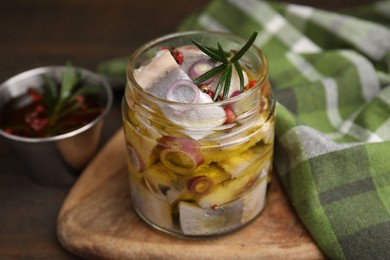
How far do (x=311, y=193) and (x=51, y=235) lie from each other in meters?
0.60

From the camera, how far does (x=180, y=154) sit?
1.24 meters

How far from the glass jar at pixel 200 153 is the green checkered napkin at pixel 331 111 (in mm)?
113

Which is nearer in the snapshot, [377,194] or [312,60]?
[377,194]

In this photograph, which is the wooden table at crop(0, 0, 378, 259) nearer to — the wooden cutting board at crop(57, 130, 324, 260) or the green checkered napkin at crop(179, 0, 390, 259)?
the wooden cutting board at crop(57, 130, 324, 260)

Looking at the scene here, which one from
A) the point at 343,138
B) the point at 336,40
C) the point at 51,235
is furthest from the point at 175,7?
the point at 51,235

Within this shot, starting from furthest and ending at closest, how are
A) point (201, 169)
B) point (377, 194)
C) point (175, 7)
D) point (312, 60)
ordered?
point (175, 7), point (312, 60), point (377, 194), point (201, 169)

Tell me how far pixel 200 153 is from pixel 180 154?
4 cm

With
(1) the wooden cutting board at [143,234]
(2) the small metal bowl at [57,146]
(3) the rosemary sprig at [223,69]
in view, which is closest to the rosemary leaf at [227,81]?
(3) the rosemary sprig at [223,69]

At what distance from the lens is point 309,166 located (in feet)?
4.65

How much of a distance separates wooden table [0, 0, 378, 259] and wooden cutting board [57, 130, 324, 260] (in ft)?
0.33

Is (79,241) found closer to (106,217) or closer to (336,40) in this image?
(106,217)

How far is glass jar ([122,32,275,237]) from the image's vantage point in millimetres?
1236

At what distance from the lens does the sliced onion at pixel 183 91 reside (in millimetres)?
1230

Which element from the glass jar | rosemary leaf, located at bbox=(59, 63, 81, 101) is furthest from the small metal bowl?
the glass jar
